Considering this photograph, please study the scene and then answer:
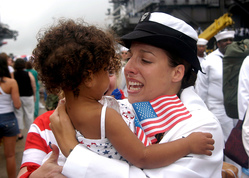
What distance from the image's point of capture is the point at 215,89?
16.5 ft

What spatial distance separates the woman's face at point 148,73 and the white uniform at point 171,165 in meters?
0.31

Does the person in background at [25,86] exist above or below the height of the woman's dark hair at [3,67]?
below

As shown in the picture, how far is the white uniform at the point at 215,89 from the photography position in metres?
4.88

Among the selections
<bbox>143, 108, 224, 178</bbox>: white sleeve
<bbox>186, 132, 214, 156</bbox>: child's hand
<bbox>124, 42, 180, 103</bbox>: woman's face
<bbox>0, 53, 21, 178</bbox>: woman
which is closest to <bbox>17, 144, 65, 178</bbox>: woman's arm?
<bbox>143, 108, 224, 178</bbox>: white sleeve

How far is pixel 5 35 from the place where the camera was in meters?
61.1

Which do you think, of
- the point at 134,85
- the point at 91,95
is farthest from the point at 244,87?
the point at 91,95

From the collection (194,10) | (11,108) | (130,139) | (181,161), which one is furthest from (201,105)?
(194,10)

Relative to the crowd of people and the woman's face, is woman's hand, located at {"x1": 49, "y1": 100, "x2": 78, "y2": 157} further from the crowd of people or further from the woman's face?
the woman's face

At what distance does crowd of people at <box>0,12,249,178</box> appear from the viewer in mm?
1250

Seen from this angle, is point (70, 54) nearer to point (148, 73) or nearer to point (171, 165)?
point (148, 73)

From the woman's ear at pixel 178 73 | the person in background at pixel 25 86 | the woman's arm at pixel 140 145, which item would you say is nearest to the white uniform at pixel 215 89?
the woman's ear at pixel 178 73

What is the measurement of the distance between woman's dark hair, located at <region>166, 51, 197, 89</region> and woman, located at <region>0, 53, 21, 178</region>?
11.7 ft

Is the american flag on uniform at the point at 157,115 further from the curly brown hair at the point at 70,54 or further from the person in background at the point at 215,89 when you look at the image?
the person in background at the point at 215,89

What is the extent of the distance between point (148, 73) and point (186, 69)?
364 mm
